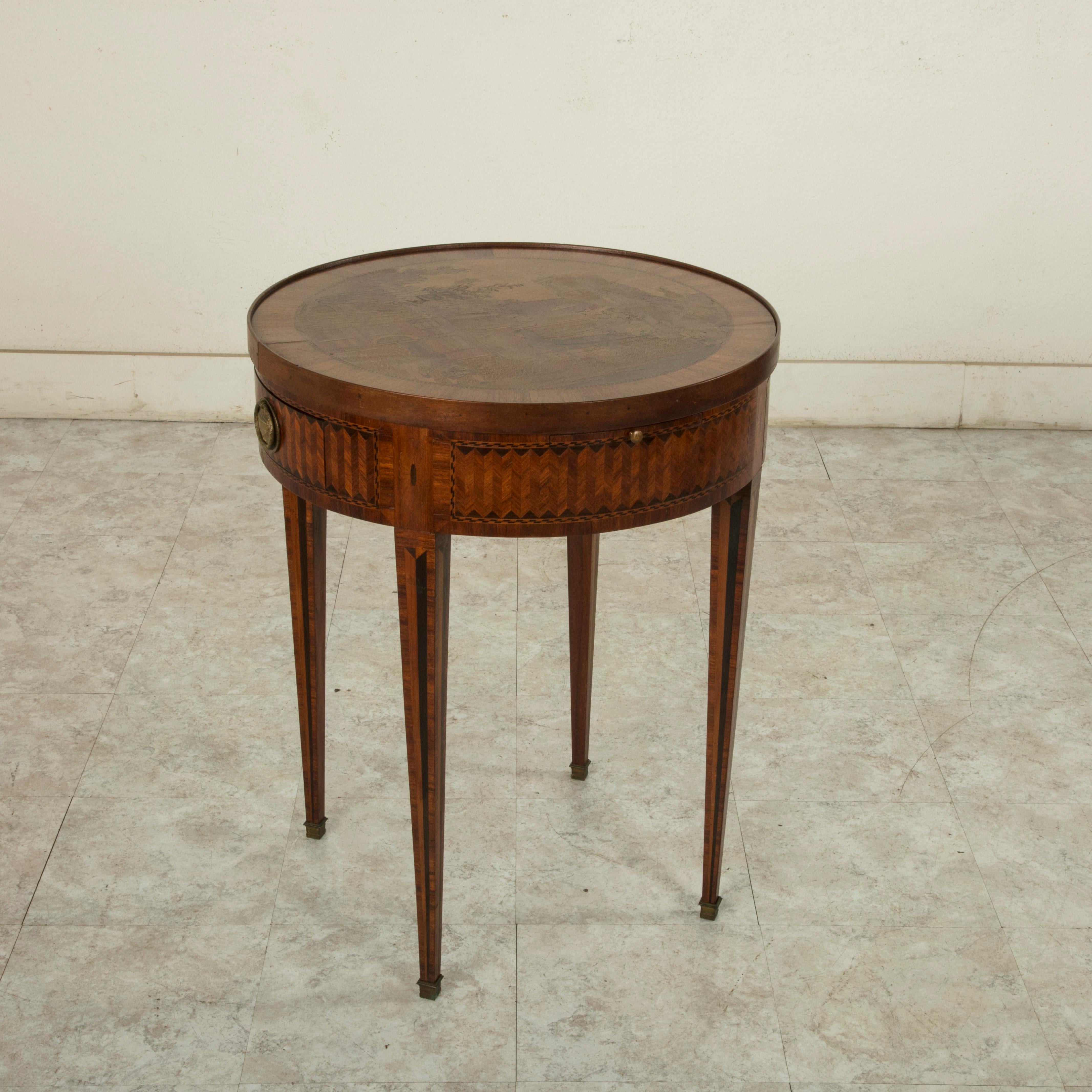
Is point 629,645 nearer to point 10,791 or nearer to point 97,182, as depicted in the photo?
point 10,791

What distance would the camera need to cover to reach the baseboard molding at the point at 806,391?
4598 millimetres

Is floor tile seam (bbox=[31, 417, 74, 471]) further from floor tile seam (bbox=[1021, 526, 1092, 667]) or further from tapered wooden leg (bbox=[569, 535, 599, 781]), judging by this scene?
floor tile seam (bbox=[1021, 526, 1092, 667])

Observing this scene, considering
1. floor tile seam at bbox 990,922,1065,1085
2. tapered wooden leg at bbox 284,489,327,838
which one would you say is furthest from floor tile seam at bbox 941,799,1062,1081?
tapered wooden leg at bbox 284,489,327,838

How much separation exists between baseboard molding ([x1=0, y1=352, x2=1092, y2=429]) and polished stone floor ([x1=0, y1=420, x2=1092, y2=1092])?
0.59 meters

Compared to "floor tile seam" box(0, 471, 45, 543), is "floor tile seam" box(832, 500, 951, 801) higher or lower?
lower

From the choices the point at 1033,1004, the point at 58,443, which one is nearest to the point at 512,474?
the point at 1033,1004

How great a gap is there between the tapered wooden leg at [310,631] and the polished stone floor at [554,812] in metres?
0.14

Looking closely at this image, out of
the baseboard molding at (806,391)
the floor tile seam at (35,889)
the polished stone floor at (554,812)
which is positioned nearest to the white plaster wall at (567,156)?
the baseboard molding at (806,391)

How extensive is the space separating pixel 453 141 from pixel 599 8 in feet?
2.02

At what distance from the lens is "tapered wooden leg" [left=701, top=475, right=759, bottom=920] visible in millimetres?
2186

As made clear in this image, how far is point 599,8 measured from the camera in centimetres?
417

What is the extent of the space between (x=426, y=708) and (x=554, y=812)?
0.77m

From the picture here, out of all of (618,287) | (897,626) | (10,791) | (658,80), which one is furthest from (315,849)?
(658,80)

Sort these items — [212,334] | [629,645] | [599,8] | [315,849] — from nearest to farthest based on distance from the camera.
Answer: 1. [315,849]
2. [629,645]
3. [599,8]
4. [212,334]
